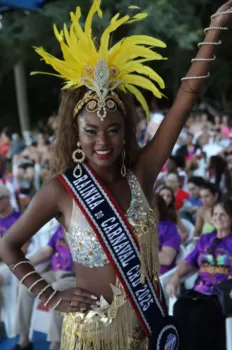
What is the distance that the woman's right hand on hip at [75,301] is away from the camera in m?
2.29

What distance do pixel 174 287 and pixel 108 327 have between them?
2.07 m

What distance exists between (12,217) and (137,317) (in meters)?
2.88

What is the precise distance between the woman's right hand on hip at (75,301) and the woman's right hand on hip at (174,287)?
6.79ft

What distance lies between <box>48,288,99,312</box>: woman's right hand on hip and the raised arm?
49 centimetres

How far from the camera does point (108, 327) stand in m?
2.32

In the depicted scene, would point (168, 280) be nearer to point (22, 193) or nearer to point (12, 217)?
point (12, 217)

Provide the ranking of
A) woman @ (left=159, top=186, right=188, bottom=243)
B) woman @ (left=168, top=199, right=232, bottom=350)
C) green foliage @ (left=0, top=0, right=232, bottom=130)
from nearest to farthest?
woman @ (left=168, top=199, right=232, bottom=350) → woman @ (left=159, top=186, right=188, bottom=243) → green foliage @ (left=0, top=0, right=232, bottom=130)

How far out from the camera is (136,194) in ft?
7.81

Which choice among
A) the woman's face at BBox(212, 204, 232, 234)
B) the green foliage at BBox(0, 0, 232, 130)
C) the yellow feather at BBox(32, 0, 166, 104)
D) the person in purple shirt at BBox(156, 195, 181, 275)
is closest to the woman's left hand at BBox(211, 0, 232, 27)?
the yellow feather at BBox(32, 0, 166, 104)

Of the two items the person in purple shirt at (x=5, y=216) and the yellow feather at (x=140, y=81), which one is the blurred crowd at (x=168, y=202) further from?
the yellow feather at (x=140, y=81)

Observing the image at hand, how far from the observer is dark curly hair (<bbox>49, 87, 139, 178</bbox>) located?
2.41m

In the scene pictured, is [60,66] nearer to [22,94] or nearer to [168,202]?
[168,202]

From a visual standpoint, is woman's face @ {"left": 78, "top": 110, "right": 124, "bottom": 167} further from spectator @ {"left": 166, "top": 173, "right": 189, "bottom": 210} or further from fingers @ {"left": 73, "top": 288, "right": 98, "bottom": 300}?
spectator @ {"left": 166, "top": 173, "right": 189, "bottom": 210}

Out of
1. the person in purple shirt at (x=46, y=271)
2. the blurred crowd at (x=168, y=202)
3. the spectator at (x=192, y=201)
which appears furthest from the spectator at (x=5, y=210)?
the spectator at (x=192, y=201)
